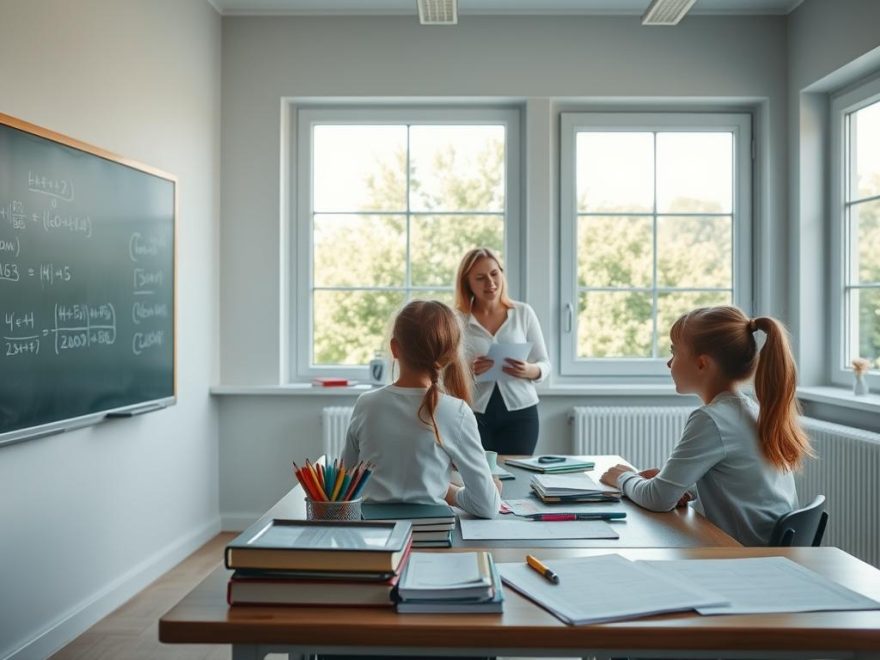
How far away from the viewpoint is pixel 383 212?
15.3 feet

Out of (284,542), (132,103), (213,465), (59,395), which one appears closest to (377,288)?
(213,465)

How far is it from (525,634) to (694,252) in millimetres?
3857

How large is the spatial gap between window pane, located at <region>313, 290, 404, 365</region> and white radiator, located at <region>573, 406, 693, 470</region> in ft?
3.95

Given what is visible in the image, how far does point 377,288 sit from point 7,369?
7.83ft

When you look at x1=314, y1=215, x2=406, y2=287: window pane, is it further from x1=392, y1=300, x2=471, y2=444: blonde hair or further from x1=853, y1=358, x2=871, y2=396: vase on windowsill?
x1=392, y1=300, x2=471, y2=444: blonde hair

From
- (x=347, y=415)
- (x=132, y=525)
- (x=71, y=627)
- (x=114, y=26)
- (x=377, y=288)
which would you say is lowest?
(x=71, y=627)

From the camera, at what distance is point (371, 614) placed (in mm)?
1185

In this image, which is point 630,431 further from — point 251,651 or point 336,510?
point 251,651

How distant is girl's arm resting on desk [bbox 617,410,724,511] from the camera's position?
193 cm

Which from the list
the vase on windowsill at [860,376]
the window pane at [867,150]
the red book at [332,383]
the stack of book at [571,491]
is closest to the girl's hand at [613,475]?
the stack of book at [571,491]

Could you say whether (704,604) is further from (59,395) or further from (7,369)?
(59,395)

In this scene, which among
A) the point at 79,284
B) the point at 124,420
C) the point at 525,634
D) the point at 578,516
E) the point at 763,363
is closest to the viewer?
the point at 525,634

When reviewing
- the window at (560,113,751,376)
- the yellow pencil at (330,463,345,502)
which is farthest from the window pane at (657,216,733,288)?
the yellow pencil at (330,463,345,502)

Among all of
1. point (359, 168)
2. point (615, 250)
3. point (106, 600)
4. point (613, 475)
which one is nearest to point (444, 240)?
point (359, 168)
